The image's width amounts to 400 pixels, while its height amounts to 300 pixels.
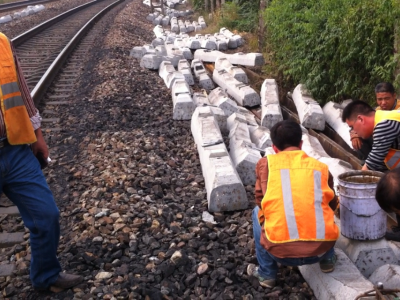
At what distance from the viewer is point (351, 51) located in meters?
6.83

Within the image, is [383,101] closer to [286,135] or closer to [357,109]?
[357,109]

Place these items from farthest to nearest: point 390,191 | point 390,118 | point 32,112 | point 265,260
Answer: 1. point 390,118
2. point 265,260
3. point 32,112
4. point 390,191

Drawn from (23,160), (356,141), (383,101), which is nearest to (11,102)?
(23,160)

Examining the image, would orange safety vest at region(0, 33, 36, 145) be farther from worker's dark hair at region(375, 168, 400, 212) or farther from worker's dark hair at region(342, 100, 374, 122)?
worker's dark hair at region(342, 100, 374, 122)

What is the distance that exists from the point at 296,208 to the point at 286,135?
0.49 metres

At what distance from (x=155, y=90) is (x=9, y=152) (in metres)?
5.92

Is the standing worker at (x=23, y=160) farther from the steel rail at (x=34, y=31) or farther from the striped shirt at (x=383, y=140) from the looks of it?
the steel rail at (x=34, y=31)

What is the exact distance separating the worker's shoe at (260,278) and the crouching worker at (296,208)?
0.25 meters

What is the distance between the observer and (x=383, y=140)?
13.0 ft

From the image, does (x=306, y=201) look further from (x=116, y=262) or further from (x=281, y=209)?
(x=116, y=262)

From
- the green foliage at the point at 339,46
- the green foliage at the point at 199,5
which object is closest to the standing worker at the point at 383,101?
the green foliage at the point at 339,46

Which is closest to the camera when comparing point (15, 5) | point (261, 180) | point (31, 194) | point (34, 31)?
point (31, 194)

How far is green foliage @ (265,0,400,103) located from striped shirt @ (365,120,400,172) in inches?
92.6

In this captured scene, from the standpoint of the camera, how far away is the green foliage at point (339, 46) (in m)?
6.43
